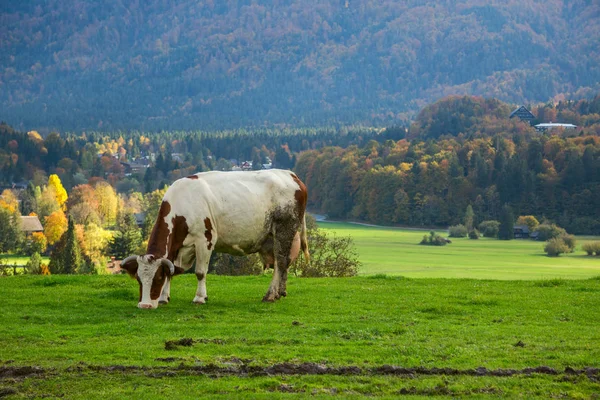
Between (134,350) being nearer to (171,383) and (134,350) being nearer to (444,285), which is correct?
(171,383)

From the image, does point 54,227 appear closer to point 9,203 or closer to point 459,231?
point 9,203

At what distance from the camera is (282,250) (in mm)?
22266

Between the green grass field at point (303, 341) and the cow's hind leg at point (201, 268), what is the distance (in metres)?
0.42

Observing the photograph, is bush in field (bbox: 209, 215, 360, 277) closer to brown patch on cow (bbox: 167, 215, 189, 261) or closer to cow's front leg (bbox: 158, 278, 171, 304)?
brown patch on cow (bbox: 167, 215, 189, 261)

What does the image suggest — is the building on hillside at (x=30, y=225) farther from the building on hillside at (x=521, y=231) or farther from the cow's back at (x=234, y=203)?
the cow's back at (x=234, y=203)

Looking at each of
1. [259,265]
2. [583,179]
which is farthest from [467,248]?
[259,265]

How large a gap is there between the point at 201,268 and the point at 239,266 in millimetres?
29180

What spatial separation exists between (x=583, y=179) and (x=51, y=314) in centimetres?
15223

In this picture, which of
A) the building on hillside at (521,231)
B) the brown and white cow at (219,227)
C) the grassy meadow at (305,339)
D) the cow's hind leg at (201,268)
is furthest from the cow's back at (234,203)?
the building on hillside at (521,231)

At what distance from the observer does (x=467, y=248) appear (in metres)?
128

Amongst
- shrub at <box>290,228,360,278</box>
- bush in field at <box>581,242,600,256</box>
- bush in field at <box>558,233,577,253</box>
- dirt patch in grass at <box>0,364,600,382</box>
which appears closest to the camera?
dirt patch in grass at <box>0,364,600,382</box>

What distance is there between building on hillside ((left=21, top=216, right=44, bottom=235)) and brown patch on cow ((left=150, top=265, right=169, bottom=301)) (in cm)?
12557

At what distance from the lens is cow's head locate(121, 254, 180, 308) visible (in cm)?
2039

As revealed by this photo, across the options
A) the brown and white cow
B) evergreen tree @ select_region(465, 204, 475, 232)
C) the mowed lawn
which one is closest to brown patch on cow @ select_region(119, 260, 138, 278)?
the brown and white cow
